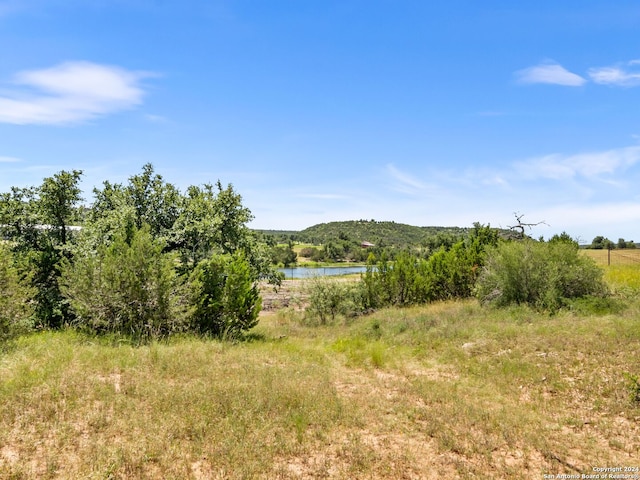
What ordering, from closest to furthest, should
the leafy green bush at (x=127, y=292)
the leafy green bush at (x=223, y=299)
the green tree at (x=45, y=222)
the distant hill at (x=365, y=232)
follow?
the leafy green bush at (x=127, y=292), the leafy green bush at (x=223, y=299), the green tree at (x=45, y=222), the distant hill at (x=365, y=232)

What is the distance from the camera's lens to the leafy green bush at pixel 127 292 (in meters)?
10.6

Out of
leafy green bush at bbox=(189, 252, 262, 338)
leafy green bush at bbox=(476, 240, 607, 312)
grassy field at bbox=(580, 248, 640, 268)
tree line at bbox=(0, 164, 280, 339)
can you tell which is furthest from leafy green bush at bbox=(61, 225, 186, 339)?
grassy field at bbox=(580, 248, 640, 268)

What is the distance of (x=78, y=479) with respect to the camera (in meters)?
4.25

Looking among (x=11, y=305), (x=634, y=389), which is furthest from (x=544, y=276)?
(x=11, y=305)

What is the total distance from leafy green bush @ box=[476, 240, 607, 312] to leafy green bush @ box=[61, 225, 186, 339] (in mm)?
12828

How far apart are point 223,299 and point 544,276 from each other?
1246cm

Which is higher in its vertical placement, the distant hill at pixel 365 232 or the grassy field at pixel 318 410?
the distant hill at pixel 365 232

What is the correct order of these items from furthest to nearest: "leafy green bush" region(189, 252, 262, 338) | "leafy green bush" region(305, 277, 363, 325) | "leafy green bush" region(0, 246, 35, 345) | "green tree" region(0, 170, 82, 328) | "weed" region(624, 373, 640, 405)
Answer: "leafy green bush" region(305, 277, 363, 325)
"green tree" region(0, 170, 82, 328)
"leafy green bush" region(189, 252, 262, 338)
"leafy green bush" region(0, 246, 35, 345)
"weed" region(624, 373, 640, 405)

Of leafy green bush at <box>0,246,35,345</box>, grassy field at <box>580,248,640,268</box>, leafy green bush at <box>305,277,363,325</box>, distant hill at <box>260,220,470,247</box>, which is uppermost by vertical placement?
distant hill at <box>260,220,470,247</box>

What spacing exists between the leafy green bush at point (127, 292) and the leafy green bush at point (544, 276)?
42.1ft

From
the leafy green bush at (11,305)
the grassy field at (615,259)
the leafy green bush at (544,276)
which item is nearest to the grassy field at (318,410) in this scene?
the leafy green bush at (11,305)

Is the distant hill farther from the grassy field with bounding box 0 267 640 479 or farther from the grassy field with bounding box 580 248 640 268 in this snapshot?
the grassy field with bounding box 0 267 640 479

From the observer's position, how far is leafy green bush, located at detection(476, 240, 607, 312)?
14766mm

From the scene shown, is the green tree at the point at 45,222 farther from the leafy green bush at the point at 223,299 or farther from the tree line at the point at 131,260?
the leafy green bush at the point at 223,299
